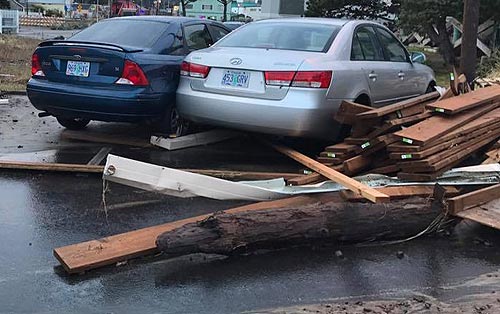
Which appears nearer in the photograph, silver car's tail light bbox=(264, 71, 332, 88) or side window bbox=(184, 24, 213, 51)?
silver car's tail light bbox=(264, 71, 332, 88)

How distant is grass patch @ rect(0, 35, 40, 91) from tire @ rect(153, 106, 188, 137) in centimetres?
587

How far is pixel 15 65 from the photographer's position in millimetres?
17531

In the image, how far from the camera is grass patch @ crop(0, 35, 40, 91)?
13517mm

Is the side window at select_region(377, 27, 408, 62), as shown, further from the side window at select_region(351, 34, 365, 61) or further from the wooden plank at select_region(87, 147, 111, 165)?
the wooden plank at select_region(87, 147, 111, 165)

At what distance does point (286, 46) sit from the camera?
7441 mm

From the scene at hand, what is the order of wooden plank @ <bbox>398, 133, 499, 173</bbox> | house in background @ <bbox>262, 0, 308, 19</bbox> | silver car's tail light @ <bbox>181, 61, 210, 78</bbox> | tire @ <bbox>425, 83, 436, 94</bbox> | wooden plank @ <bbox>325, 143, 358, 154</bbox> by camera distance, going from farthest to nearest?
house in background @ <bbox>262, 0, 308, 19</bbox>, tire @ <bbox>425, 83, 436, 94</bbox>, silver car's tail light @ <bbox>181, 61, 210, 78</bbox>, wooden plank @ <bbox>325, 143, 358, 154</bbox>, wooden plank @ <bbox>398, 133, 499, 173</bbox>

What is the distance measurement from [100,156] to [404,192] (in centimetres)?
351

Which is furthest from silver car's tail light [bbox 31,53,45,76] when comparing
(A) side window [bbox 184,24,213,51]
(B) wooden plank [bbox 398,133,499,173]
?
(B) wooden plank [bbox 398,133,499,173]

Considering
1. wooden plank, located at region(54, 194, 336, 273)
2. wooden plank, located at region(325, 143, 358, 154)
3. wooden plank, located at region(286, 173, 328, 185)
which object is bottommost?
wooden plank, located at region(54, 194, 336, 273)

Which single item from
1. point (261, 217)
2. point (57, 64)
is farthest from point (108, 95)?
point (261, 217)

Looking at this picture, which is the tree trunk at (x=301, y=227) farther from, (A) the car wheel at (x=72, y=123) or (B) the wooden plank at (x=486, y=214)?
(A) the car wheel at (x=72, y=123)

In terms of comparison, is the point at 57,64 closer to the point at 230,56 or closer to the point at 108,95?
the point at 108,95

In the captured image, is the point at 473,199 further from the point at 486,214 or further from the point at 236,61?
the point at 236,61

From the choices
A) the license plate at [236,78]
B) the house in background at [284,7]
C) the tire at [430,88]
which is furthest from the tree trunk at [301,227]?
the house in background at [284,7]
